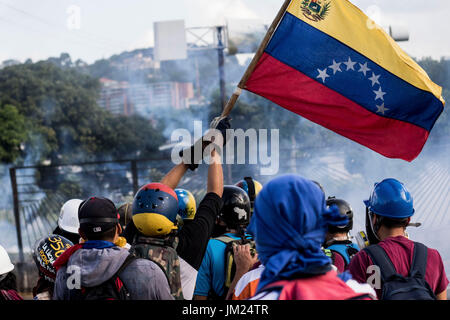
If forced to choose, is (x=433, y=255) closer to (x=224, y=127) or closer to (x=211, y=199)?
(x=211, y=199)

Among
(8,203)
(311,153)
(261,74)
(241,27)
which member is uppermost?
(241,27)

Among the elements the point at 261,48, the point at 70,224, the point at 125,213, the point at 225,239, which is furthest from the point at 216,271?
the point at 261,48

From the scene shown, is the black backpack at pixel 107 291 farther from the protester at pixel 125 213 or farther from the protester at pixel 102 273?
the protester at pixel 125 213

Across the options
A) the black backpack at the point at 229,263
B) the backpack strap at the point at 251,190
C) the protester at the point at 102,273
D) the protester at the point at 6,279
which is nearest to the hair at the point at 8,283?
the protester at the point at 6,279

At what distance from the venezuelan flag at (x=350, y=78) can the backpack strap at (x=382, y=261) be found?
167cm

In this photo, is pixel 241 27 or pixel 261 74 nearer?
pixel 261 74

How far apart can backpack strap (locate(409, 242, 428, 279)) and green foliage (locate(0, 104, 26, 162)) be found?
18037 millimetres

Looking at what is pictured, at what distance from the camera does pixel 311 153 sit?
10.7 m

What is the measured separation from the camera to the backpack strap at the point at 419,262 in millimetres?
2570

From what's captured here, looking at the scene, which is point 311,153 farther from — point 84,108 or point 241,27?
point 84,108

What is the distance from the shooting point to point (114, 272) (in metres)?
2.41
